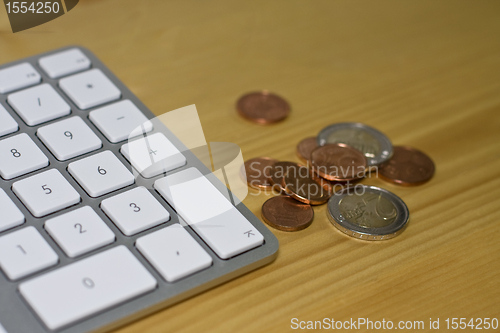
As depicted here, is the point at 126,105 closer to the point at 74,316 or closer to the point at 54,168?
the point at 54,168

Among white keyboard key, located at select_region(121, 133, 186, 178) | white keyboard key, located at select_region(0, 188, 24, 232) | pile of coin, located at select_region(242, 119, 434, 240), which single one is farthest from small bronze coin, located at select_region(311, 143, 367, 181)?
white keyboard key, located at select_region(0, 188, 24, 232)

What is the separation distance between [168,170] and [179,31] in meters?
0.25

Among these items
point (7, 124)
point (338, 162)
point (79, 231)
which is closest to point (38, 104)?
point (7, 124)

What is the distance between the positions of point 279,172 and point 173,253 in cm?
12

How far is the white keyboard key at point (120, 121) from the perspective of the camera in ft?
1.28

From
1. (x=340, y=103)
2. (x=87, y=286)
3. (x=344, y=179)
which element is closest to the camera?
(x=87, y=286)

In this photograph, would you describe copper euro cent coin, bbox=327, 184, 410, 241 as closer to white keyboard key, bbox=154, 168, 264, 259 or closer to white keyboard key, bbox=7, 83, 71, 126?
white keyboard key, bbox=154, 168, 264, 259

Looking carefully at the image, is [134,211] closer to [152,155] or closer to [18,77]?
[152,155]

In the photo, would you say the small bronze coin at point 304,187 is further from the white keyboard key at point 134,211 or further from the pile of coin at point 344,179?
the white keyboard key at point 134,211

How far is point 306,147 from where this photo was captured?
439 millimetres

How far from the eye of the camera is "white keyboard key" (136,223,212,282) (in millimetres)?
305

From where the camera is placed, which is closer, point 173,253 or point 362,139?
point 173,253

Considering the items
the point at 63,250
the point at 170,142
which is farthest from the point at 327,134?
the point at 63,250

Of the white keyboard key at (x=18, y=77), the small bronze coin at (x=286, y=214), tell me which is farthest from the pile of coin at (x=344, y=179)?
the white keyboard key at (x=18, y=77)
